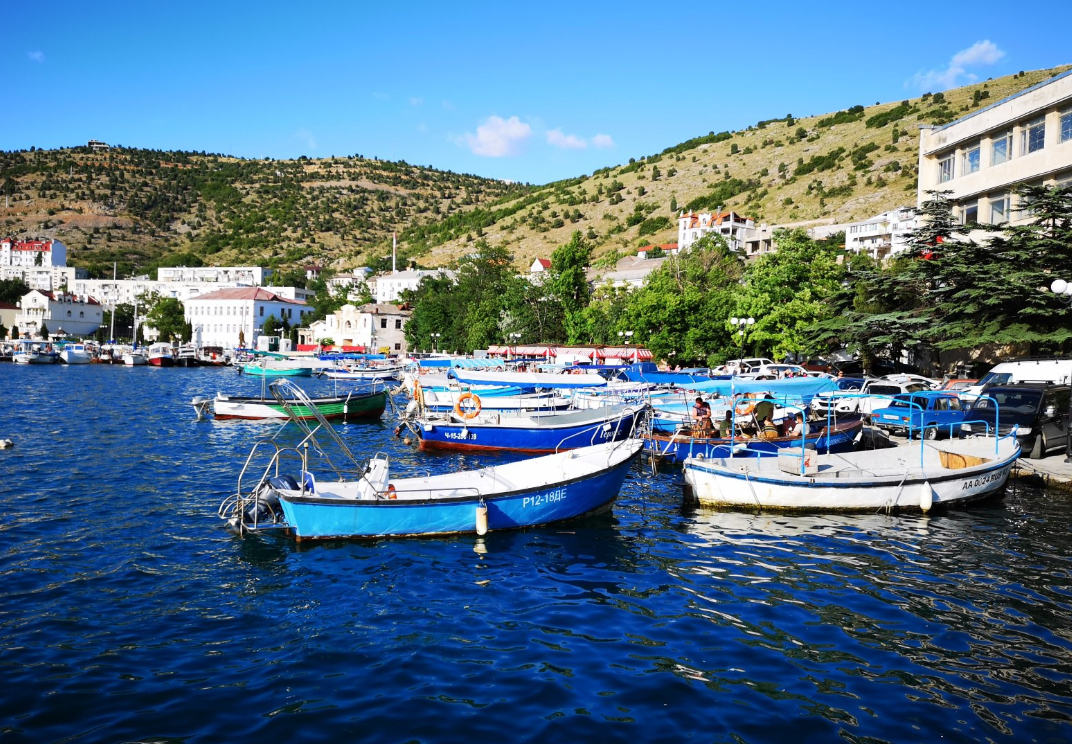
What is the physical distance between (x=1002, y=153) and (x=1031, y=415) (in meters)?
24.8

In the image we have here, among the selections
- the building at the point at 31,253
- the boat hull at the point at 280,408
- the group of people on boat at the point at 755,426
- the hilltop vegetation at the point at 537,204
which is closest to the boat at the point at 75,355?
the hilltop vegetation at the point at 537,204

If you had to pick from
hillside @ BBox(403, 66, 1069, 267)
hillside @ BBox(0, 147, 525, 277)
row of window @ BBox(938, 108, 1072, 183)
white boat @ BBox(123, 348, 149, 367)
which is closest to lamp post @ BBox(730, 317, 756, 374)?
row of window @ BBox(938, 108, 1072, 183)

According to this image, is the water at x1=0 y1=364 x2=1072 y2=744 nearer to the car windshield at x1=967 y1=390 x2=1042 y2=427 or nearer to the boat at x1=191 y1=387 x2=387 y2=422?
the car windshield at x1=967 y1=390 x2=1042 y2=427

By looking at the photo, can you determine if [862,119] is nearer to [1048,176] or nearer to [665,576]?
[1048,176]

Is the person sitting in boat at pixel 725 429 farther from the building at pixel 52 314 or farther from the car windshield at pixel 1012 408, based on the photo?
the building at pixel 52 314

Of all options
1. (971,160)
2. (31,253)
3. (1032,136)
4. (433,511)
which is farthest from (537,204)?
(433,511)

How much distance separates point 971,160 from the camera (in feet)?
137

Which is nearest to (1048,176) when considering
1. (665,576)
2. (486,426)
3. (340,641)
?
(486,426)

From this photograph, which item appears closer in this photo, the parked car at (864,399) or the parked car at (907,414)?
the parked car at (907,414)

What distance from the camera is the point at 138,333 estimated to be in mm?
130375

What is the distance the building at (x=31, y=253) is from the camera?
15750 cm

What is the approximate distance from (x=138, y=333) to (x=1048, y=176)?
13685 cm

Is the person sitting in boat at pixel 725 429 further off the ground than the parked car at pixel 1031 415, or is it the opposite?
the parked car at pixel 1031 415

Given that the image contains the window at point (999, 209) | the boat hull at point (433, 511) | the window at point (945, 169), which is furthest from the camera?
the window at point (945, 169)
